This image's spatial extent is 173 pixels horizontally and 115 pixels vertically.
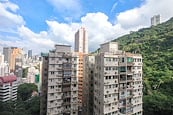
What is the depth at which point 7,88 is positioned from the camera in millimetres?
34156

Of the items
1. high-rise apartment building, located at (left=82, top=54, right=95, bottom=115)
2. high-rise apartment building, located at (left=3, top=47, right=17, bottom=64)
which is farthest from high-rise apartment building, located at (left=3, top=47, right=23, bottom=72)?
high-rise apartment building, located at (left=82, top=54, right=95, bottom=115)

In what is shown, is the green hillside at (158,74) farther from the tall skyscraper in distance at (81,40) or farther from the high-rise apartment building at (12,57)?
the high-rise apartment building at (12,57)

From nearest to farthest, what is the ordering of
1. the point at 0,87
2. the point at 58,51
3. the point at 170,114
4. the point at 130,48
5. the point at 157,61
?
the point at 58,51
the point at 170,114
the point at 0,87
the point at 157,61
the point at 130,48

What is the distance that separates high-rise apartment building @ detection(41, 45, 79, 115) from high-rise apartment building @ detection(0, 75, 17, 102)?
19096mm

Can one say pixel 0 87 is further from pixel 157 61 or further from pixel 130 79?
pixel 157 61

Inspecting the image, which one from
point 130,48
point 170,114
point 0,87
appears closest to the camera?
point 170,114

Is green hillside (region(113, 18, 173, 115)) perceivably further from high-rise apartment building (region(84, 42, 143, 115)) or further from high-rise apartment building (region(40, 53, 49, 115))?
high-rise apartment building (region(40, 53, 49, 115))

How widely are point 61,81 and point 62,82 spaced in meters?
0.14

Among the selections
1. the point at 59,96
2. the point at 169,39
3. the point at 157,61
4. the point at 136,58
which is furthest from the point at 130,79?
the point at 169,39

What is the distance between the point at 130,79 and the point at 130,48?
26.4 m

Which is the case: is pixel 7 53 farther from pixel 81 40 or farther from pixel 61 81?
pixel 61 81

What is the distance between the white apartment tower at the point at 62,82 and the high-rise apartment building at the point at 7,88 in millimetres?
19098

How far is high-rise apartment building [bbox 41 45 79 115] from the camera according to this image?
53.4 feet

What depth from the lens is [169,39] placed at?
1743 inches
